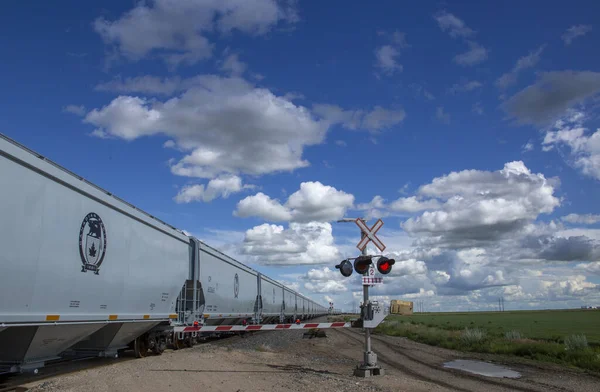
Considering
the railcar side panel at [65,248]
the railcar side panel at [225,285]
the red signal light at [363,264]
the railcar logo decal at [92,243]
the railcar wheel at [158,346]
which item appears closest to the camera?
the railcar side panel at [65,248]

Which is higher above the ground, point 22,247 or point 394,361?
point 22,247

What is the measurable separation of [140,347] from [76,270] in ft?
20.9

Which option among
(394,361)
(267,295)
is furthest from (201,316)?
(267,295)

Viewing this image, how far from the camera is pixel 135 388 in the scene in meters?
9.20

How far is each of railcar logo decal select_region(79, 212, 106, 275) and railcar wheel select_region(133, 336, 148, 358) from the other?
521cm

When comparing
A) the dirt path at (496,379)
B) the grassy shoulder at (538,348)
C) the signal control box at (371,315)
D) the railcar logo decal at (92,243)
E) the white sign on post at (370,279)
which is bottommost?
the grassy shoulder at (538,348)

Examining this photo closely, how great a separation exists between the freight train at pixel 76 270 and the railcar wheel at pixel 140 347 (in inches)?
1.1

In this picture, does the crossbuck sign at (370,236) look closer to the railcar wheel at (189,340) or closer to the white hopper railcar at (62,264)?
the white hopper railcar at (62,264)

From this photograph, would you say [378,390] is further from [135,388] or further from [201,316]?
[201,316]

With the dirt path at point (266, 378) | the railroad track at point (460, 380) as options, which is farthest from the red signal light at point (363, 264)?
the railroad track at point (460, 380)

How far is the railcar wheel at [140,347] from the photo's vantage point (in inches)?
552

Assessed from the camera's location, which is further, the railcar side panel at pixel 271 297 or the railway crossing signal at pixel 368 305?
the railcar side panel at pixel 271 297

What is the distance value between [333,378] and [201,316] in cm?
746

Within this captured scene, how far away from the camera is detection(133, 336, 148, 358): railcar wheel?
552 inches
